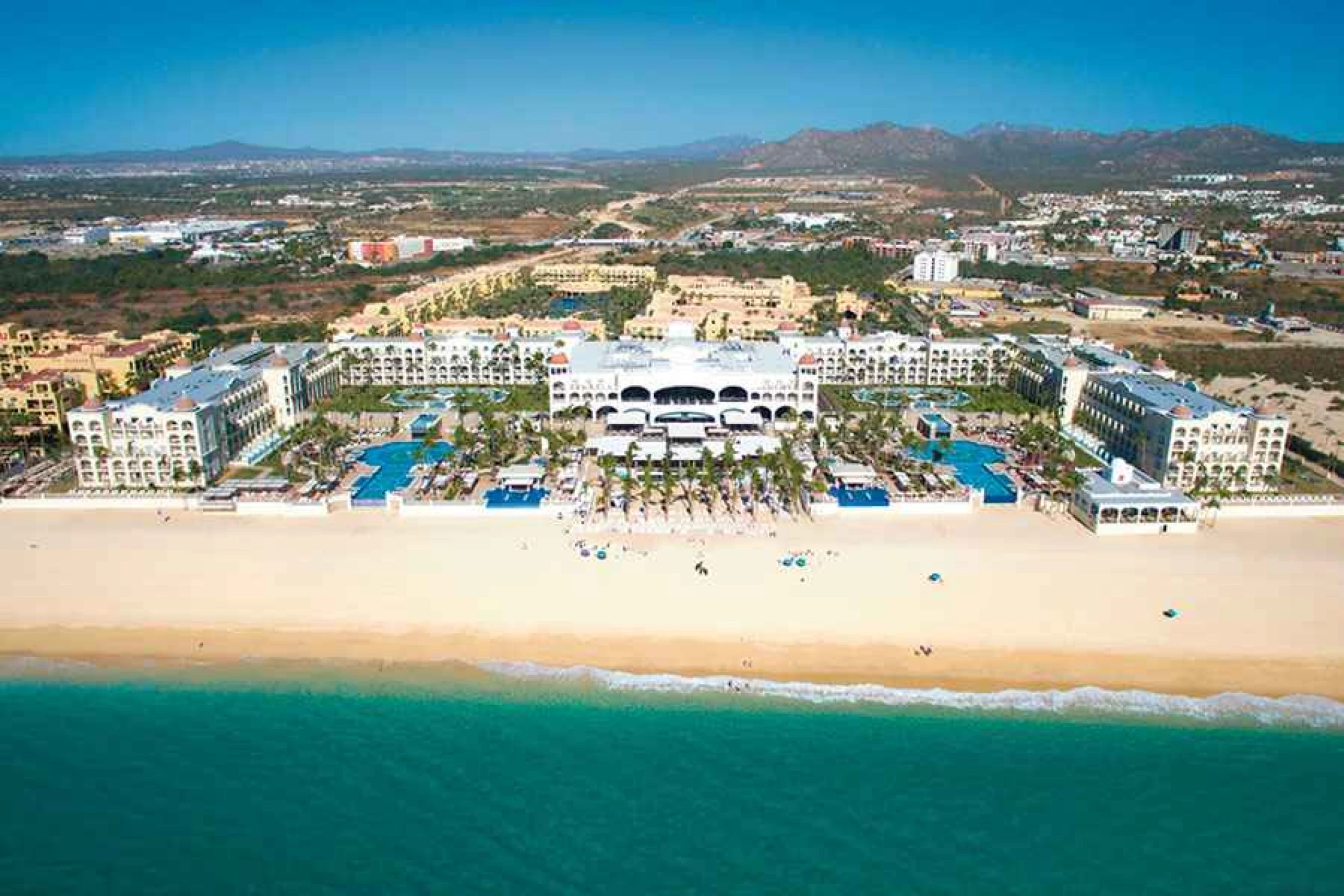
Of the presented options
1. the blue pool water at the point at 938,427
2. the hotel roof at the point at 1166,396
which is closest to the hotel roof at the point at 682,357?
the blue pool water at the point at 938,427

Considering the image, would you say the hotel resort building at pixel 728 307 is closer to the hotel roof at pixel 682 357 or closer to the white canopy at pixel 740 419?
the hotel roof at pixel 682 357

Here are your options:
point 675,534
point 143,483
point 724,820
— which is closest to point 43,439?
point 143,483

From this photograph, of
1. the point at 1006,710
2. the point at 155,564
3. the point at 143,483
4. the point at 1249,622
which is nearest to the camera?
the point at 1006,710

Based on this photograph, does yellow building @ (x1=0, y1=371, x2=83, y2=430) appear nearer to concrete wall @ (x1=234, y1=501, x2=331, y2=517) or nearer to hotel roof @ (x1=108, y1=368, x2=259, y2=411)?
hotel roof @ (x1=108, y1=368, x2=259, y2=411)

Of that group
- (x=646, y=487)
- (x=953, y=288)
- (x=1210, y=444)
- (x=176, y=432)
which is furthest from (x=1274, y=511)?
(x=953, y=288)

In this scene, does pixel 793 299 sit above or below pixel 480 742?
above

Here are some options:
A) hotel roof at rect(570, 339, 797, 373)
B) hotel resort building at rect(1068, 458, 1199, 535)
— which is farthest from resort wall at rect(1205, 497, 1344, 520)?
hotel roof at rect(570, 339, 797, 373)

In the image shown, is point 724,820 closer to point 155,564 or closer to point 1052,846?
point 1052,846
